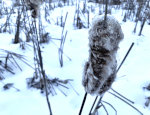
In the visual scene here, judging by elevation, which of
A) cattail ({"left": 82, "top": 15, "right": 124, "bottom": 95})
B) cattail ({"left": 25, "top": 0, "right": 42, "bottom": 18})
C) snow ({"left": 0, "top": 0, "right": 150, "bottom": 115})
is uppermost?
cattail ({"left": 25, "top": 0, "right": 42, "bottom": 18})

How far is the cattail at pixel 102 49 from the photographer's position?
0.48 meters

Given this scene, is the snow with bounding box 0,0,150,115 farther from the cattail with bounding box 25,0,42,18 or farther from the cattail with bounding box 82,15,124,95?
the cattail with bounding box 25,0,42,18

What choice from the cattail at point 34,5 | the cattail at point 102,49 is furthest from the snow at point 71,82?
the cattail at point 34,5

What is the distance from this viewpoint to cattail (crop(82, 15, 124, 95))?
1.57ft

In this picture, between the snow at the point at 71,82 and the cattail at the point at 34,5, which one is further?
the snow at the point at 71,82

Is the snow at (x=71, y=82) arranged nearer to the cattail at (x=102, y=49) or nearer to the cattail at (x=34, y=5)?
the cattail at (x=102, y=49)

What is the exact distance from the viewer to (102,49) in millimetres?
491

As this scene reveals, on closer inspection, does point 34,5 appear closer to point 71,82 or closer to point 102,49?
point 102,49

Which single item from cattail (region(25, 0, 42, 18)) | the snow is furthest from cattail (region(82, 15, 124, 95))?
cattail (region(25, 0, 42, 18))

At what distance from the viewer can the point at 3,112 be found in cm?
109

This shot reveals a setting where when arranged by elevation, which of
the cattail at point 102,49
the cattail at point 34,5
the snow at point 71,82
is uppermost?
the cattail at point 34,5

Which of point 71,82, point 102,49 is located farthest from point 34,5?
point 71,82

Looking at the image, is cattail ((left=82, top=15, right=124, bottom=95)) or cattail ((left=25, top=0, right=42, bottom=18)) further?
cattail ((left=25, top=0, right=42, bottom=18))

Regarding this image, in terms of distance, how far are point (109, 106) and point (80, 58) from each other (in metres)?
0.64
